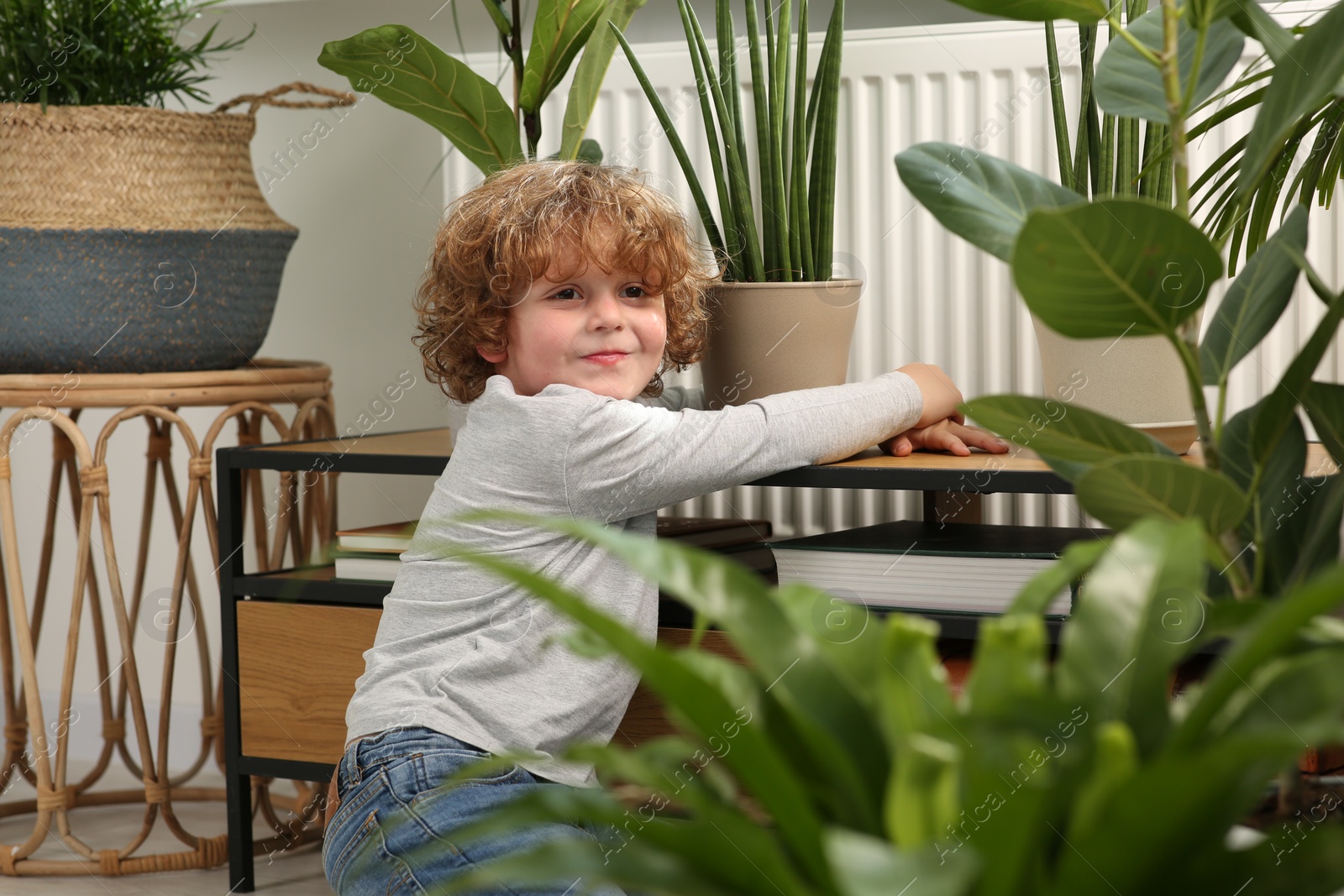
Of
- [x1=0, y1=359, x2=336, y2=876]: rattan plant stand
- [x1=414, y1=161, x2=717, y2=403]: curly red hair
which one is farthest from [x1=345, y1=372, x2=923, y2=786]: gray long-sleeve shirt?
[x1=0, y1=359, x2=336, y2=876]: rattan plant stand

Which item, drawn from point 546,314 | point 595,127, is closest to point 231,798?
point 546,314

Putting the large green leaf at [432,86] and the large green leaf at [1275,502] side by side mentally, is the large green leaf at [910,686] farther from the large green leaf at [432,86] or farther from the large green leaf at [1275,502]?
the large green leaf at [432,86]

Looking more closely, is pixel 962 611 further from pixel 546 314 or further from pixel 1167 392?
pixel 546 314

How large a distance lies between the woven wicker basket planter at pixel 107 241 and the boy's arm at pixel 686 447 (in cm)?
72

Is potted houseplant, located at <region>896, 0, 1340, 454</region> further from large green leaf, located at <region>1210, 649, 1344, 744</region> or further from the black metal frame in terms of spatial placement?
the black metal frame

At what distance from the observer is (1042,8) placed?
1.72ft

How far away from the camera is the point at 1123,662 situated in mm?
363

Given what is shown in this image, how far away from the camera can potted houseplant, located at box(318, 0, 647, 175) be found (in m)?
1.33

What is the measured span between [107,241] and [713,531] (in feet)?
2.61

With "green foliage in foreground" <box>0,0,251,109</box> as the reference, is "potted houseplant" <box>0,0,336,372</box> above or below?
below

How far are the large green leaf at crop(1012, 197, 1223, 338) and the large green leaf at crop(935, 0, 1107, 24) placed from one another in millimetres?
142

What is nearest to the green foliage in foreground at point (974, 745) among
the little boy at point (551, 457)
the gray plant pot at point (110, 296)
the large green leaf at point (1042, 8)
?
the large green leaf at point (1042, 8)

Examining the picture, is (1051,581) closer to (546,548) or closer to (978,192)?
(978,192)

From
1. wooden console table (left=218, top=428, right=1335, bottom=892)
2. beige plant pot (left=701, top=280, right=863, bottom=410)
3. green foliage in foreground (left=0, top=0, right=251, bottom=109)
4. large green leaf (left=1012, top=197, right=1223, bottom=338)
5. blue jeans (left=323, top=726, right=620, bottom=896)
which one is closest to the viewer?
large green leaf (left=1012, top=197, right=1223, bottom=338)
